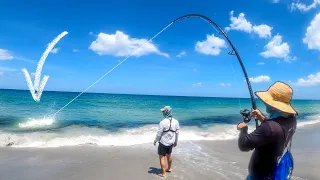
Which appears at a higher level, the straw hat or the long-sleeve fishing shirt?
the straw hat

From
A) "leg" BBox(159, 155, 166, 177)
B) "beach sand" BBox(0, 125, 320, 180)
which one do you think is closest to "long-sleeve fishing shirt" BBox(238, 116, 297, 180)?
"leg" BBox(159, 155, 166, 177)

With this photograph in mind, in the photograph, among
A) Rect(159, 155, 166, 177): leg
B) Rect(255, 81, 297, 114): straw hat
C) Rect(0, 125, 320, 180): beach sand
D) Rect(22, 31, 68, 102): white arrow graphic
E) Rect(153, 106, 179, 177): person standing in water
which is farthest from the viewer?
Rect(22, 31, 68, 102): white arrow graphic

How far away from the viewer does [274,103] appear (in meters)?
2.87

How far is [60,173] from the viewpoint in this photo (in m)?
7.35

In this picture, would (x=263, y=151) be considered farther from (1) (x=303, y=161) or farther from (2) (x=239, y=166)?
(1) (x=303, y=161)

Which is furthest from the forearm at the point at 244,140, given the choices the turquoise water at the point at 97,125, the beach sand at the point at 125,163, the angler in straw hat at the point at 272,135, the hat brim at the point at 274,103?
the turquoise water at the point at 97,125

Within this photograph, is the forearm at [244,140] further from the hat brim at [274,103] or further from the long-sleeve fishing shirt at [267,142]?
the hat brim at [274,103]

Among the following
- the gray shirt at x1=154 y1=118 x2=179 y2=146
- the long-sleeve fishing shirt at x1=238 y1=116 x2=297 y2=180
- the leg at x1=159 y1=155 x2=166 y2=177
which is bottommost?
the leg at x1=159 y1=155 x2=166 y2=177

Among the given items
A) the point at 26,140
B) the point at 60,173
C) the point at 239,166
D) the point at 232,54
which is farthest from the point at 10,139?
the point at 232,54

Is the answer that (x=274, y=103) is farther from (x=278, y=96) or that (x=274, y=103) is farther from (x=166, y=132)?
(x=166, y=132)

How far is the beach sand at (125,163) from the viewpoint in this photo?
733 cm

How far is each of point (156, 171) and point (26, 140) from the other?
6.54 metres

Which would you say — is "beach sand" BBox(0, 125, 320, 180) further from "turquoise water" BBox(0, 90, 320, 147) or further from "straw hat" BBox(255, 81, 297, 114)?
"straw hat" BBox(255, 81, 297, 114)

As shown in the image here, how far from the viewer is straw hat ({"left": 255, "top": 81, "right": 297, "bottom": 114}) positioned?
285 centimetres
